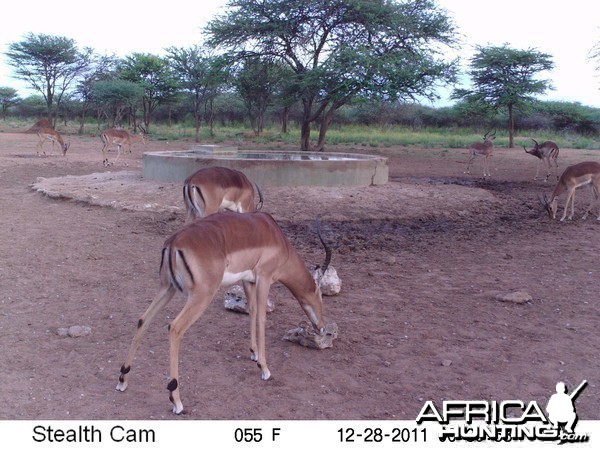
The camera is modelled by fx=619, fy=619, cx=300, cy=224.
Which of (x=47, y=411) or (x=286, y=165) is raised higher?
(x=286, y=165)

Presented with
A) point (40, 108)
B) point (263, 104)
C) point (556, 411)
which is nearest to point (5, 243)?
point (556, 411)

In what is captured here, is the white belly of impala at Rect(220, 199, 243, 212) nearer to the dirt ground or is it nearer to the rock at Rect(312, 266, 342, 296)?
the dirt ground

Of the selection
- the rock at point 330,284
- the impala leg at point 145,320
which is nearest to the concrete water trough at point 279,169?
the rock at point 330,284

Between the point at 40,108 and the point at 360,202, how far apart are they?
168 ft

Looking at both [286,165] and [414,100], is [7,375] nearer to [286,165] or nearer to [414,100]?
[286,165]

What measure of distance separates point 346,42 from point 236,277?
20.6 m

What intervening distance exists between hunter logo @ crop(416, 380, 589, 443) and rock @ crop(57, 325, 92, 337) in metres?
2.80

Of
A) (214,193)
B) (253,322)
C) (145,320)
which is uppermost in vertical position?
(214,193)

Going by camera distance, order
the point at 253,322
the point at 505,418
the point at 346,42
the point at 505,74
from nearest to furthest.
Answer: the point at 505,418
the point at 253,322
the point at 346,42
the point at 505,74

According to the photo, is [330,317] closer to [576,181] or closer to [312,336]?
[312,336]

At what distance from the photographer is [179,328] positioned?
3.83 metres

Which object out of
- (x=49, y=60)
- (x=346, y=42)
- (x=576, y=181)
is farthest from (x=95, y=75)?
(x=576, y=181)

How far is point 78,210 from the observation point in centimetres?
1051

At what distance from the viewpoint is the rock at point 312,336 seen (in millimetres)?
4930
